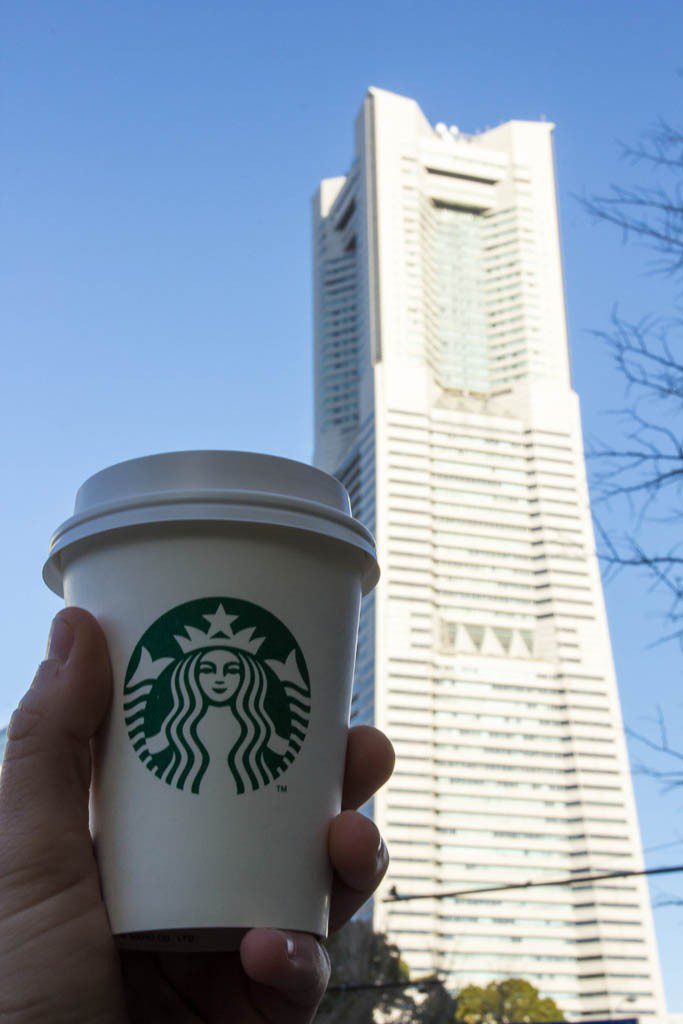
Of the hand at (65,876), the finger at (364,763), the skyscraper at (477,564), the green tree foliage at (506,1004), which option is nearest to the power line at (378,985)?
the finger at (364,763)

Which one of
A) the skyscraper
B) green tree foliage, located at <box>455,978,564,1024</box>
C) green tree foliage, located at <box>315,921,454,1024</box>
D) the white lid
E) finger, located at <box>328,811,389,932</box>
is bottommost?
finger, located at <box>328,811,389,932</box>

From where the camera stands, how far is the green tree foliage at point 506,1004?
22.6m

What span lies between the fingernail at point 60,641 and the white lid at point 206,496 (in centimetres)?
9

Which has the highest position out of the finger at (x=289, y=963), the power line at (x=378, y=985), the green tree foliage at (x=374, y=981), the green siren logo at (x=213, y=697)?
the green tree foliage at (x=374, y=981)

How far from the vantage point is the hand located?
750mm

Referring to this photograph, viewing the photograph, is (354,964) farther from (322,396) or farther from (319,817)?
(322,396)

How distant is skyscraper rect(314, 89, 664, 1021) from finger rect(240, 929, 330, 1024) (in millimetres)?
42939

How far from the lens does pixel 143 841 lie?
80 cm

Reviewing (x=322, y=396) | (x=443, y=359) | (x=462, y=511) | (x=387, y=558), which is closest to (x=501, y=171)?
(x=443, y=359)

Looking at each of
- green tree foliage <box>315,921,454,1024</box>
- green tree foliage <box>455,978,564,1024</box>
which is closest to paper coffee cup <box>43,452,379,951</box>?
green tree foliage <box>315,921,454,1024</box>

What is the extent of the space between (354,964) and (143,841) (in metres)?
14.2

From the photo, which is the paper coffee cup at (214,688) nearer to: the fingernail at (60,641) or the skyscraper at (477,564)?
the fingernail at (60,641)

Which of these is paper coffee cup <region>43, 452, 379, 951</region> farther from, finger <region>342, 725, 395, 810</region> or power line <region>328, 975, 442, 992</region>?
power line <region>328, 975, 442, 992</region>

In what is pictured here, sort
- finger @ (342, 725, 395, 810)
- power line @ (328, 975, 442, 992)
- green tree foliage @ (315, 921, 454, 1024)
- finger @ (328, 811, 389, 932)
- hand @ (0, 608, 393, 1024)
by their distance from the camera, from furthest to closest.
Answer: green tree foliage @ (315, 921, 454, 1024), power line @ (328, 975, 442, 992), finger @ (342, 725, 395, 810), finger @ (328, 811, 389, 932), hand @ (0, 608, 393, 1024)
